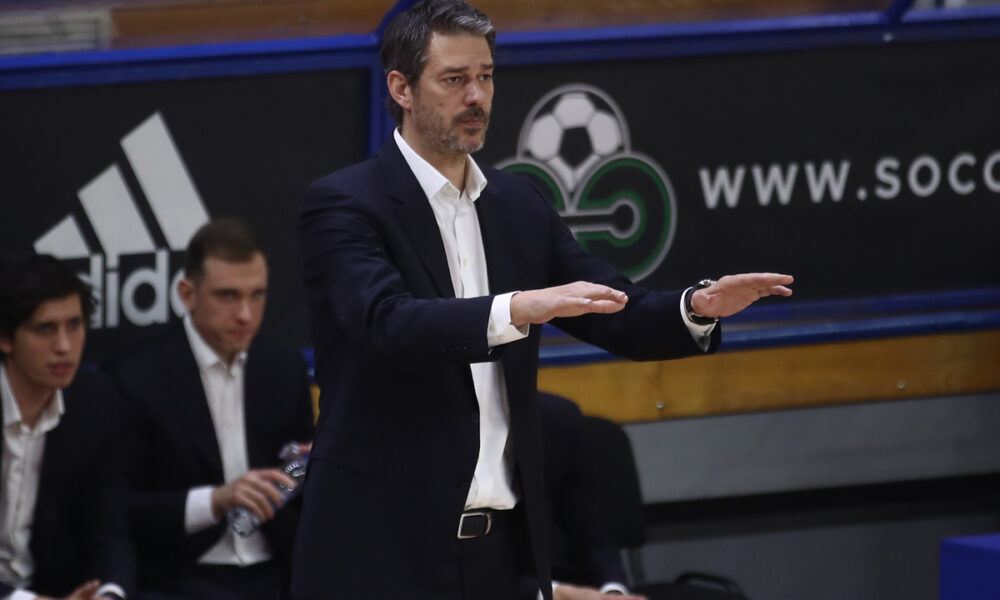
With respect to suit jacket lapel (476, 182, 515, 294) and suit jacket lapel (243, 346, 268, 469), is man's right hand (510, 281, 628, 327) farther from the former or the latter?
suit jacket lapel (243, 346, 268, 469)

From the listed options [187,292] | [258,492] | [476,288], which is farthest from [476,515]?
[187,292]

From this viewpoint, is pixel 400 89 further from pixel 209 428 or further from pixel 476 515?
pixel 209 428

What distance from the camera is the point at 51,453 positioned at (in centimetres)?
386

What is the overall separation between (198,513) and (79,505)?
298mm

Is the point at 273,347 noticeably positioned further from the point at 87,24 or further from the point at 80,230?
the point at 87,24

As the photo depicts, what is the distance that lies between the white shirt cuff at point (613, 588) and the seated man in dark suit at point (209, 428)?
2.76 feet

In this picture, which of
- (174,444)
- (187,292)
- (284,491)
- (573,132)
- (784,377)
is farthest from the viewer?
→ (784,377)

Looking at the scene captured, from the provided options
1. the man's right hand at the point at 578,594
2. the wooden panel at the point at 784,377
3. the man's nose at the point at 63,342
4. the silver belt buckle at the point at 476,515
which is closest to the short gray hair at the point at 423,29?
the silver belt buckle at the point at 476,515

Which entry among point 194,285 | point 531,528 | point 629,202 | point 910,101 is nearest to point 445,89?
point 531,528

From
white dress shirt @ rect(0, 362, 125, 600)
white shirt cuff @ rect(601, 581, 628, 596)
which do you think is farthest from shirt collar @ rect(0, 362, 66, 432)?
white shirt cuff @ rect(601, 581, 628, 596)

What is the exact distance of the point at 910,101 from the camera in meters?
5.21

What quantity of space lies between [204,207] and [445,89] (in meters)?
2.04

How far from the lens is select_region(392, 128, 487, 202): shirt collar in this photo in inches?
100

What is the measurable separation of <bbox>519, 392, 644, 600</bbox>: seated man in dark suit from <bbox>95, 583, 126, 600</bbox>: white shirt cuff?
1.14m
